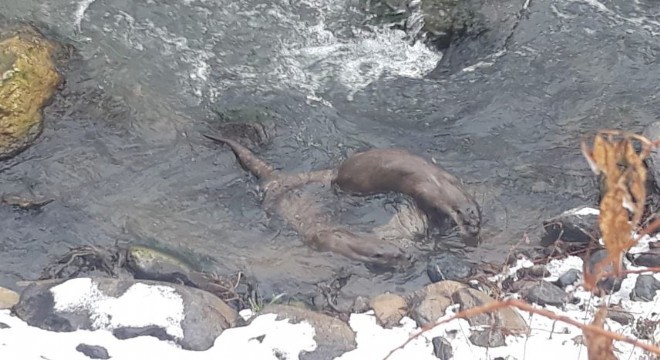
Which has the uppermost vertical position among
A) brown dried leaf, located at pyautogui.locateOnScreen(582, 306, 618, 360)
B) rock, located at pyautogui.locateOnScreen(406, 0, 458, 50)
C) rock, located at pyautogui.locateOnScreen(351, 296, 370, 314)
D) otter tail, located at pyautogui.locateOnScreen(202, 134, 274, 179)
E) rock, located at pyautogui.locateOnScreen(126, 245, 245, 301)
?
brown dried leaf, located at pyautogui.locateOnScreen(582, 306, 618, 360)

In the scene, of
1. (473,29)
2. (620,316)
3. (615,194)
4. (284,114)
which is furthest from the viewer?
(473,29)

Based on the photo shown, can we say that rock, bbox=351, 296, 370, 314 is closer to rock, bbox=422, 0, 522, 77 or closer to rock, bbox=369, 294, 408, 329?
rock, bbox=369, 294, 408, 329

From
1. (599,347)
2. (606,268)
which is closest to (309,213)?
(606,268)

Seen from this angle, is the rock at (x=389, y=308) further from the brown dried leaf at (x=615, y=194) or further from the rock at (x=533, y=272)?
the brown dried leaf at (x=615, y=194)

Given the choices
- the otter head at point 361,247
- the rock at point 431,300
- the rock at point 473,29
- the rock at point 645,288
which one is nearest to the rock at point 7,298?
Answer: the otter head at point 361,247

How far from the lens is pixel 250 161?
16.6 ft

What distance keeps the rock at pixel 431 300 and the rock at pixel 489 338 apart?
0.99 ft

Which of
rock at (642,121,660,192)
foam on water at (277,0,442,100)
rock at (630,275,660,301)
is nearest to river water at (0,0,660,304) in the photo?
foam on water at (277,0,442,100)

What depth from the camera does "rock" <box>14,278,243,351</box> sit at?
11.5ft

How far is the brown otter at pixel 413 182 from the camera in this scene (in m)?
4.75

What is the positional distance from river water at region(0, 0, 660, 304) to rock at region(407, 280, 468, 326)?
0.31 meters

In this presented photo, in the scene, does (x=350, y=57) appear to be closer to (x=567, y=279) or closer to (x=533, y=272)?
(x=533, y=272)

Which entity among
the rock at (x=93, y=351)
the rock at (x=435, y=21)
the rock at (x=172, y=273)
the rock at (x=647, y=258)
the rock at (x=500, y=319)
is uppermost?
the rock at (x=435, y=21)

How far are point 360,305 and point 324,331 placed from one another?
515 mm
